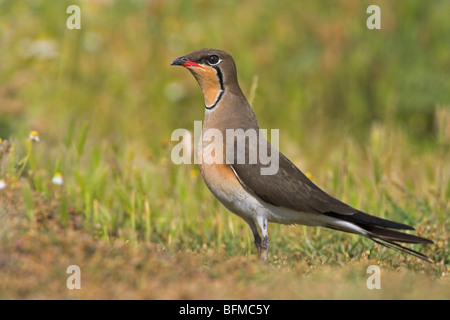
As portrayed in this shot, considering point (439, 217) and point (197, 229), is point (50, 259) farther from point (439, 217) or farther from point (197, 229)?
point (439, 217)

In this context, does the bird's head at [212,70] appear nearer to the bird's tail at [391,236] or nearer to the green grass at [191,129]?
the green grass at [191,129]

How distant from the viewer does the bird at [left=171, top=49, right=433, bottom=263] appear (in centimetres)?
462

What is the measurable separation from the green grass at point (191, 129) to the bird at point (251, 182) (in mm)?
237

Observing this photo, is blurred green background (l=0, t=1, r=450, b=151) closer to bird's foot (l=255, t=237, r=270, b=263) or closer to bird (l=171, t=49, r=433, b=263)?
bird (l=171, t=49, r=433, b=263)

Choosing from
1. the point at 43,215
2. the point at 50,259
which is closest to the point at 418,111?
the point at 43,215

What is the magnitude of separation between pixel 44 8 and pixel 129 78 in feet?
5.68

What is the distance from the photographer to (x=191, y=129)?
30.2 ft

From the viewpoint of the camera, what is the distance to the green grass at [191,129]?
4.14m

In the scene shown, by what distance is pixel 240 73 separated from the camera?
9.51 meters

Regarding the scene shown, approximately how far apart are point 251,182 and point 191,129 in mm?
4671

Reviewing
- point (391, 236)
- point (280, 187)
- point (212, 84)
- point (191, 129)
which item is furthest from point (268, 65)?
point (391, 236)

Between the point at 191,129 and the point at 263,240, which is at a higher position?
the point at 191,129

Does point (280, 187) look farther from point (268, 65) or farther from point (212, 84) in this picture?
point (268, 65)

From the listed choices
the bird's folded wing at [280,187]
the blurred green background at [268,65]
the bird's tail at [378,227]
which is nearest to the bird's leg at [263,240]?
the bird's folded wing at [280,187]
